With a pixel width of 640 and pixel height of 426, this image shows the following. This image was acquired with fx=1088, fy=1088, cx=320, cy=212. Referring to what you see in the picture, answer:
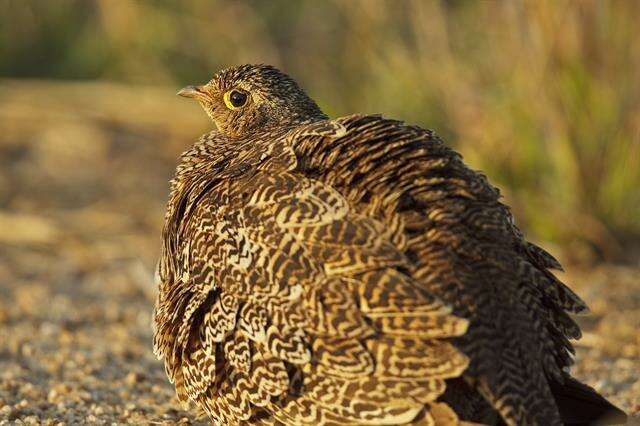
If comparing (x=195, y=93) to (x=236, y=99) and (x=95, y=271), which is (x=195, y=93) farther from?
(x=95, y=271)

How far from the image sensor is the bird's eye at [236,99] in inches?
227

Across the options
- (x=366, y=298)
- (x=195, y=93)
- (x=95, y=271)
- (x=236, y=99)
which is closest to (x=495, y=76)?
(x=95, y=271)

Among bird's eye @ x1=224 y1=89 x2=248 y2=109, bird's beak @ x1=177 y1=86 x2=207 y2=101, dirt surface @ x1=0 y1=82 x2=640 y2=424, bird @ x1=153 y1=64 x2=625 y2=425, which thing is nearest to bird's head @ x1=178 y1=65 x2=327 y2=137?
bird's eye @ x1=224 y1=89 x2=248 y2=109

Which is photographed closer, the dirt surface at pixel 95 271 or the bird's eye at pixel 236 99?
the bird's eye at pixel 236 99

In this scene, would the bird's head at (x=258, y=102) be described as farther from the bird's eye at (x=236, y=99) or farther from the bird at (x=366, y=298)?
the bird at (x=366, y=298)

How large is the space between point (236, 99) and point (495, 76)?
14.2 feet

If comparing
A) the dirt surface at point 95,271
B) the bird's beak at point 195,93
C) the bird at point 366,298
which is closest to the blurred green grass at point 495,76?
the dirt surface at point 95,271

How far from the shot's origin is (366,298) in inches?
160

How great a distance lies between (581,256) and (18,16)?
349 inches

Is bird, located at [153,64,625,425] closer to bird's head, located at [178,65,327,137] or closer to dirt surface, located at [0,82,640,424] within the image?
bird's head, located at [178,65,327,137]

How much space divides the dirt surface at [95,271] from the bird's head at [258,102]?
1.54 m

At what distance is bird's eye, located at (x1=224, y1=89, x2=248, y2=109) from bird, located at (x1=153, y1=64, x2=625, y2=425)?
3.26 ft

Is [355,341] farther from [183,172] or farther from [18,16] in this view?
[18,16]

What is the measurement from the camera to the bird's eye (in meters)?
5.77
